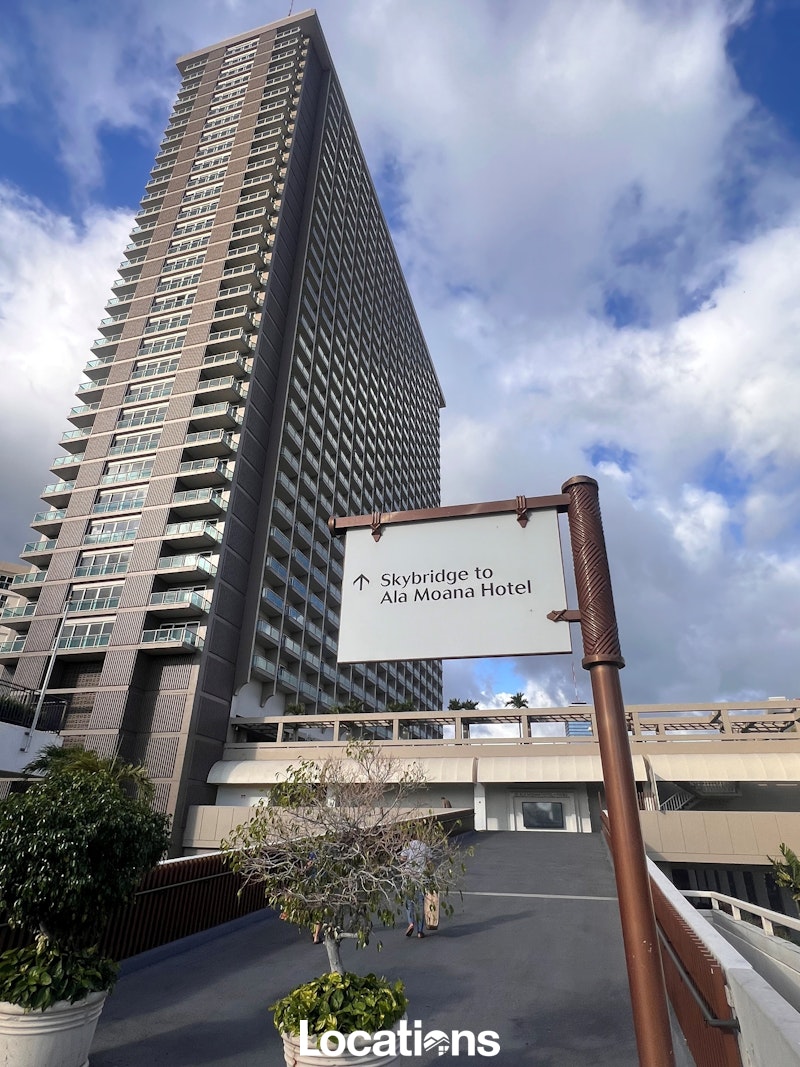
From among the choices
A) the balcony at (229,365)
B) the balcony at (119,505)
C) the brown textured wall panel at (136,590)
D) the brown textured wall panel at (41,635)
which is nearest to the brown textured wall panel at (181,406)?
the balcony at (229,365)

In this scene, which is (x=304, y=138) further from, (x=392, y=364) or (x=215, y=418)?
(x=215, y=418)

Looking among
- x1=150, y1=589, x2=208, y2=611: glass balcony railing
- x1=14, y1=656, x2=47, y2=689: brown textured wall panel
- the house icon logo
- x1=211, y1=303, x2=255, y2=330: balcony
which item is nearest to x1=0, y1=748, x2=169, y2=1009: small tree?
the house icon logo

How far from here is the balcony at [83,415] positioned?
54.6 meters

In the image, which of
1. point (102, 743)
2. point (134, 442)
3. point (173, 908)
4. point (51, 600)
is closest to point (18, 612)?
point (51, 600)

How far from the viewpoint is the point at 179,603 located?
42125 millimetres

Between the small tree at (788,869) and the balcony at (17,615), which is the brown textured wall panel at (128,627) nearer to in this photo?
the balcony at (17,615)

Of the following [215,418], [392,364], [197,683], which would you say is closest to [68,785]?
[197,683]

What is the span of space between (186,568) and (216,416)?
527 inches

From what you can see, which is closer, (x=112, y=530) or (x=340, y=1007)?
(x=340, y=1007)

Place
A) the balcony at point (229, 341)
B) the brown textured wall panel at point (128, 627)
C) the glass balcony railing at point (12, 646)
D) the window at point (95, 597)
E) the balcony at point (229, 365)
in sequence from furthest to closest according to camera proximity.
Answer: the balcony at point (229, 341) < the balcony at point (229, 365) < the glass balcony railing at point (12, 646) < the window at point (95, 597) < the brown textured wall panel at point (128, 627)

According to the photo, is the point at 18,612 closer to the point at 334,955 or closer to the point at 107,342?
the point at 107,342

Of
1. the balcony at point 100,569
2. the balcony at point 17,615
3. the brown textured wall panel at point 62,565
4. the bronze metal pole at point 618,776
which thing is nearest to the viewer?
the bronze metal pole at point 618,776

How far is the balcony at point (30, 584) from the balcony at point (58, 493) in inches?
261

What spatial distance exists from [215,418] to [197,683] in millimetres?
21486
